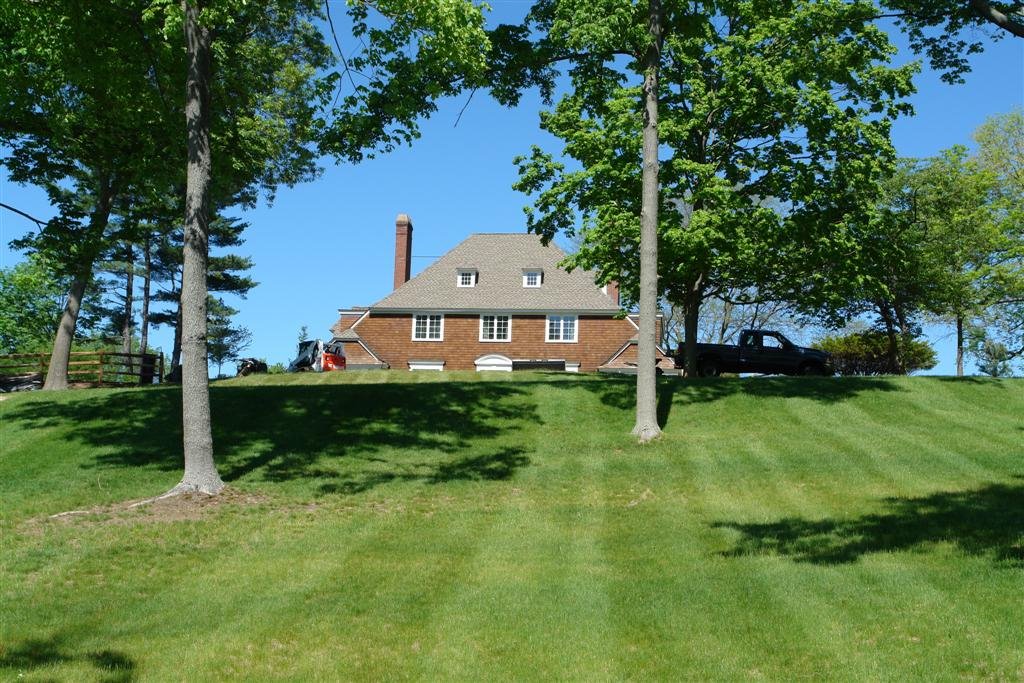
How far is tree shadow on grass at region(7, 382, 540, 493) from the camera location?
17234mm

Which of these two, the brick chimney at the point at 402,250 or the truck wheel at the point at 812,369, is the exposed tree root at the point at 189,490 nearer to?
the truck wheel at the point at 812,369

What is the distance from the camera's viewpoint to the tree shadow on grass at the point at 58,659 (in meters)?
7.70

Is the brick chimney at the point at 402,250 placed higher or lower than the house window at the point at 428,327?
higher

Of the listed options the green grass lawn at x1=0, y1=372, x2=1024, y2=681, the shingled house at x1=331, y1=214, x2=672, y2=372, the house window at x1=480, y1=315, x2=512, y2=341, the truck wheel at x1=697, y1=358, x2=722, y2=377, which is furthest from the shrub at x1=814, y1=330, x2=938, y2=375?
the green grass lawn at x1=0, y1=372, x2=1024, y2=681

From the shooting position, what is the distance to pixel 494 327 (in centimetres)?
5006

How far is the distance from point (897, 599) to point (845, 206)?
20287 millimetres

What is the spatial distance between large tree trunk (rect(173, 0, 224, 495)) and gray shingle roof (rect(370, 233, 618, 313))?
3384cm

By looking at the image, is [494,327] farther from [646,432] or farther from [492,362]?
[646,432]

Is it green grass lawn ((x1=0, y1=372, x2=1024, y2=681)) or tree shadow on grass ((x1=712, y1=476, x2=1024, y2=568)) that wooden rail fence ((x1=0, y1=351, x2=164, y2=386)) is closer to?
green grass lawn ((x1=0, y1=372, x2=1024, y2=681))

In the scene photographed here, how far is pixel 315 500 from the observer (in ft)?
48.2

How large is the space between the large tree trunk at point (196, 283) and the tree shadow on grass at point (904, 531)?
345 inches

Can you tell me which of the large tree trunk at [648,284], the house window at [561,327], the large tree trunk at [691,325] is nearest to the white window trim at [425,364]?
the house window at [561,327]

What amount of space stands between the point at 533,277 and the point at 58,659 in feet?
146

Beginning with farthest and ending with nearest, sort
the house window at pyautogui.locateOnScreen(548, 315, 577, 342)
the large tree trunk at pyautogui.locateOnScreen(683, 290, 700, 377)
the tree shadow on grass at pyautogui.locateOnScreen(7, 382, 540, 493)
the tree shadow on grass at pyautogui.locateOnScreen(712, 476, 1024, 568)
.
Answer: the house window at pyautogui.locateOnScreen(548, 315, 577, 342) < the large tree trunk at pyautogui.locateOnScreen(683, 290, 700, 377) < the tree shadow on grass at pyautogui.locateOnScreen(7, 382, 540, 493) < the tree shadow on grass at pyautogui.locateOnScreen(712, 476, 1024, 568)
